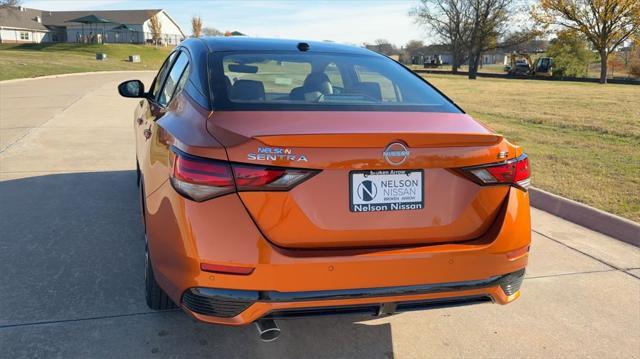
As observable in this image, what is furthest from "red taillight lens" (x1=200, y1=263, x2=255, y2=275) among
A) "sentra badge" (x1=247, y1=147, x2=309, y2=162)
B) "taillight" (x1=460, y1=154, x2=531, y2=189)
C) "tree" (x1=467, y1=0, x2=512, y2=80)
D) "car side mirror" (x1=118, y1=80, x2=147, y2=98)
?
"tree" (x1=467, y1=0, x2=512, y2=80)

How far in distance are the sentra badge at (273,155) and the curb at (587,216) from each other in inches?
155

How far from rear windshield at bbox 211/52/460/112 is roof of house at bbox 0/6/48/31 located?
3530 inches

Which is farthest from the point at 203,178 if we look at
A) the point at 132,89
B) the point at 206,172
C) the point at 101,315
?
the point at 132,89

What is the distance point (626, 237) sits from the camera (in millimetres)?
5055

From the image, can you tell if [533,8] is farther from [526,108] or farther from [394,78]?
[394,78]

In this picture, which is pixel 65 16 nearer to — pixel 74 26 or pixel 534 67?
pixel 74 26

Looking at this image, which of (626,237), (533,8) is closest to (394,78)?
(626,237)

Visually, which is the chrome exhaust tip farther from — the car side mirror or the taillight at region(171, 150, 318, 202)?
the car side mirror

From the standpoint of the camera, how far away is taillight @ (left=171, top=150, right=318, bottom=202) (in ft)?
7.74

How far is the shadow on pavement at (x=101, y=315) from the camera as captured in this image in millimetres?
3033

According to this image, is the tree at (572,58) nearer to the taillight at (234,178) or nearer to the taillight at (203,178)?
the taillight at (234,178)

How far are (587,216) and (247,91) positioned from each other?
12.9 ft

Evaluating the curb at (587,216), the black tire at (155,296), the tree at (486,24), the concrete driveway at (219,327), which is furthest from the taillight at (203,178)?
the tree at (486,24)

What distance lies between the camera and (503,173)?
2.72 meters
